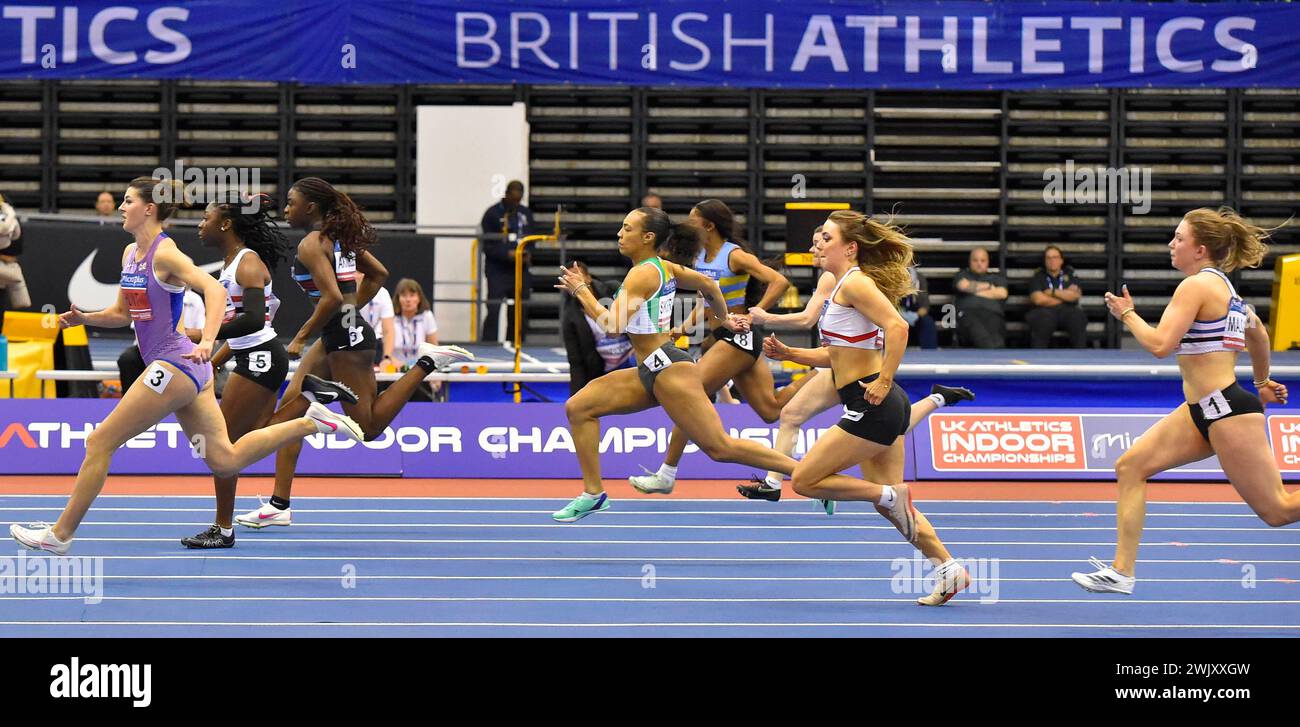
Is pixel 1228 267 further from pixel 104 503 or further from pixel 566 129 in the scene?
pixel 566 129

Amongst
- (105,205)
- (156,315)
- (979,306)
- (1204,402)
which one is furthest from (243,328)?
(979,306)

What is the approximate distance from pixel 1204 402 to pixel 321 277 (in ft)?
14.9

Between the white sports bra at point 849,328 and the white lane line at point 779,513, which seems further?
the white lane line at point 779,513

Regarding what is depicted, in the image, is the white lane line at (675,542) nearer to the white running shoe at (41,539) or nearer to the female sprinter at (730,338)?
the female sprinter at (730,338)

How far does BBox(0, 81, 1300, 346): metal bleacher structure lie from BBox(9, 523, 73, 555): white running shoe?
12806 millimetres

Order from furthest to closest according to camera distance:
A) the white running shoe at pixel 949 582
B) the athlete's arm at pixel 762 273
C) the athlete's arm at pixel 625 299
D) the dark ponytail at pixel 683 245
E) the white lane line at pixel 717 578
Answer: the athlete's arm at pixel 762 273
the dark ponytail at pixel 683 245
the athlete's arm at pixel 625 299
the white lane line at pixel 717 578
the white running shoe at pixel 949 582

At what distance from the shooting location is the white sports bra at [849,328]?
6.68 meters

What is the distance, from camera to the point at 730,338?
9.48 metres

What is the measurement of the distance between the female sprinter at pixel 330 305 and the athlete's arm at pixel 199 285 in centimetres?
137

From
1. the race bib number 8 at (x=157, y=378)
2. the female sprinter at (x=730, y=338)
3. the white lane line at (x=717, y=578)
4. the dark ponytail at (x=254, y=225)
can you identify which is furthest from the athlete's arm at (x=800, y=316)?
the race bib number 8 at (x=157, y=378)

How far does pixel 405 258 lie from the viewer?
1798 centimetres

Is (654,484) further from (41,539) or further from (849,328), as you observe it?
(41,539)

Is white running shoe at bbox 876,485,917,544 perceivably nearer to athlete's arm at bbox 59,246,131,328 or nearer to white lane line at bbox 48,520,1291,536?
white lane line at bbox 48,520,1291,536
